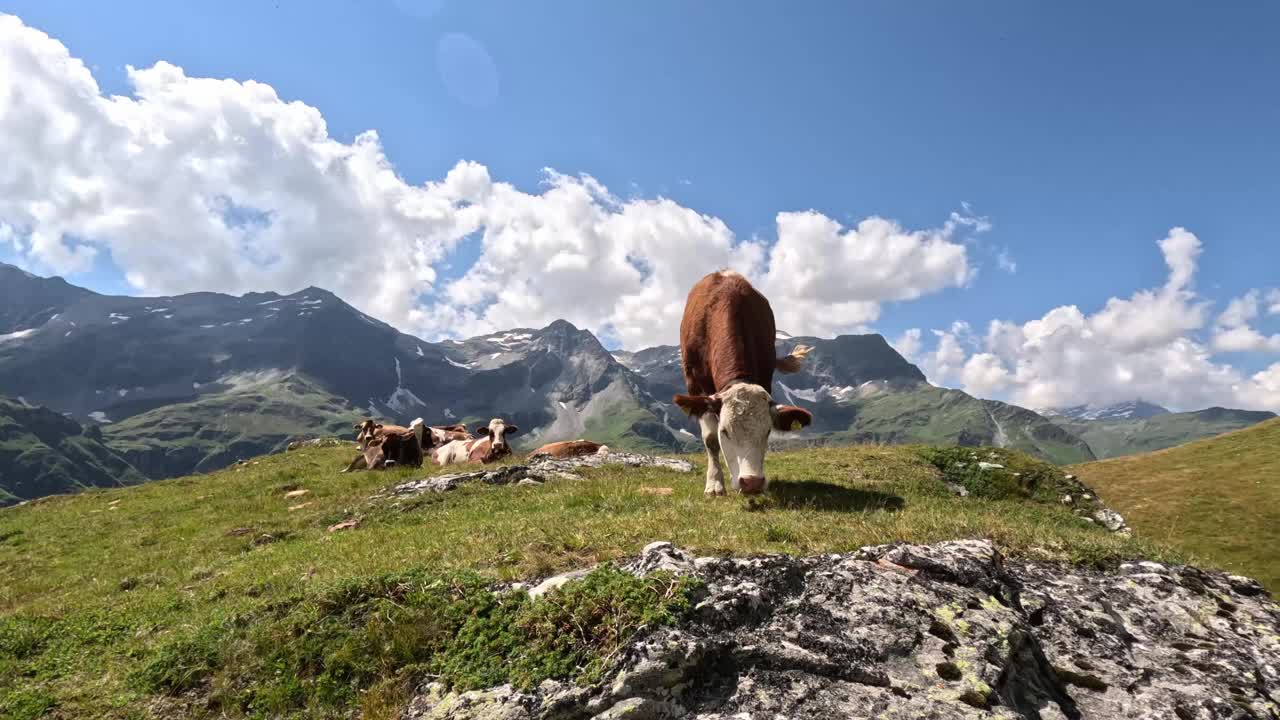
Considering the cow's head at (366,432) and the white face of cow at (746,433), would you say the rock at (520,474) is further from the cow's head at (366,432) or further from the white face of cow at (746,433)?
the cow's head at (366,432)

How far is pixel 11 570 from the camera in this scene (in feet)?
57.4

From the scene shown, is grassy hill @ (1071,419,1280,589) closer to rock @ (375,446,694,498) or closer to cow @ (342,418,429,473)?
rock @ (375,446,694,498)

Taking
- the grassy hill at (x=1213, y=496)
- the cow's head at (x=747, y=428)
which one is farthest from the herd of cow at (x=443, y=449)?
the grassy hill at (x=1213, y=496)

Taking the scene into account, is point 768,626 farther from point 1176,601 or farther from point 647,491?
point 647,491

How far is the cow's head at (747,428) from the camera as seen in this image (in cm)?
1299

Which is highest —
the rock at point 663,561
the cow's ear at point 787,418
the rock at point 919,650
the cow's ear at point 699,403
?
the cow's ear at point 699,403

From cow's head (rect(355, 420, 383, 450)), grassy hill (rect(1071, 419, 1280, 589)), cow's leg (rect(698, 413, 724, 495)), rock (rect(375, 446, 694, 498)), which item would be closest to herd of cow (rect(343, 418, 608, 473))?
cow's head (rect(355, 420, 383, 450))

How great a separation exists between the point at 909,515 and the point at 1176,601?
12.4 ft

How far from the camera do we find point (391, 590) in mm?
7930

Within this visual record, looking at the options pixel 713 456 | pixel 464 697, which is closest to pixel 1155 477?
pixel 713 456

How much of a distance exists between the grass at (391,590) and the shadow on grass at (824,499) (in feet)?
0.32

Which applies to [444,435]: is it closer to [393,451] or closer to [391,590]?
[393,451]

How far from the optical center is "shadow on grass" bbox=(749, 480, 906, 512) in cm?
1278

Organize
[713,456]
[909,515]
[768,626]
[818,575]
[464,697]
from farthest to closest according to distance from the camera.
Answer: [713,456], [909,515], [818,575], [768,626], [464,697]
